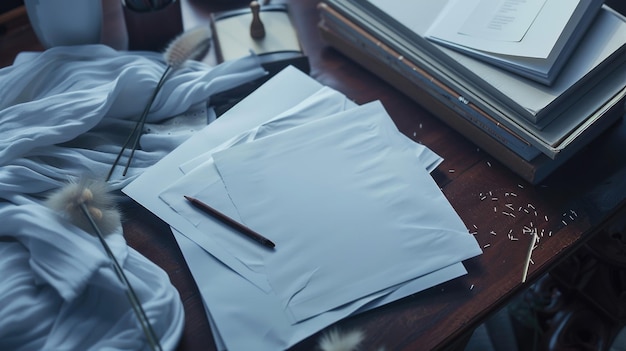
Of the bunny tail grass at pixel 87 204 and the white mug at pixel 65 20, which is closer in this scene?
the bunny tail grass at pixel 87 204

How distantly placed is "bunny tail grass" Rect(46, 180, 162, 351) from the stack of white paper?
0.05 metres

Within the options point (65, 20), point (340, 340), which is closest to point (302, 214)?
point (340, 340)

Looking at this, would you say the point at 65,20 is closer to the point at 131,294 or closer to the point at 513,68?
the point at 131,294

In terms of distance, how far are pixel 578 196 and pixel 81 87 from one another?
0.66 meters

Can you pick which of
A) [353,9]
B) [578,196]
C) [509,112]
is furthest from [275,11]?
[578,196]

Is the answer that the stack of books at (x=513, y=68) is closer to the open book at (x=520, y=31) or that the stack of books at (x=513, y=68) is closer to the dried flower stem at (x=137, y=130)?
the open book at (x=520, y=31)

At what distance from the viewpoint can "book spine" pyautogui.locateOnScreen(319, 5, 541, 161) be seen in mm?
814

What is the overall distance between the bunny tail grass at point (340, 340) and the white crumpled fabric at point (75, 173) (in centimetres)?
15

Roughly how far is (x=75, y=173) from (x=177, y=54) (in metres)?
0.23

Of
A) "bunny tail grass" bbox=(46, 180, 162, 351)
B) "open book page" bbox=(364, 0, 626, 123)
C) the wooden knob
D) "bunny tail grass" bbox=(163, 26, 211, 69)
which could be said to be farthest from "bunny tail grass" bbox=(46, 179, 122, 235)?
"open book page" bbox=(364, 0, 626, 123)

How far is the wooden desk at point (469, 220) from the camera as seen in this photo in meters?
0.70

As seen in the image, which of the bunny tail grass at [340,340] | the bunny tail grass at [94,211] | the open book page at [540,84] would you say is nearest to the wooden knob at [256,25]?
the open book page at [540,84]

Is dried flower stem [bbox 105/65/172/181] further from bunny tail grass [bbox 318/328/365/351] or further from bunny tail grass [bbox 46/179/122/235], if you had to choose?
bunny tail grass [bbox 318/328/365/351]

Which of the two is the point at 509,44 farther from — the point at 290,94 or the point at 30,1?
the point at 30,1
